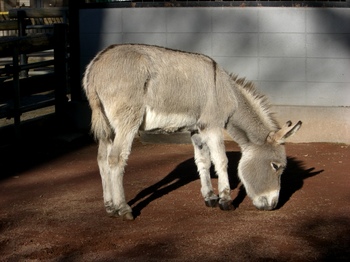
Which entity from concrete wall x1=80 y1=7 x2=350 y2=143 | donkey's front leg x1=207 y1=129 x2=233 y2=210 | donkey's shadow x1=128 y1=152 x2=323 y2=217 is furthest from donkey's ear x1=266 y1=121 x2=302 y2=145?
concrete wall x1=80 y1=7 x2=350 y2=143

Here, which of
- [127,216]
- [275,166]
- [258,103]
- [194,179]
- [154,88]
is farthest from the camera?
[194,179]

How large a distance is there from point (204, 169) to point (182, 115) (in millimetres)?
719

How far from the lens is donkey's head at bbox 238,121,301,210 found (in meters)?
7.64

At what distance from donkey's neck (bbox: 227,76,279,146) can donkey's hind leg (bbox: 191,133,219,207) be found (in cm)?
36

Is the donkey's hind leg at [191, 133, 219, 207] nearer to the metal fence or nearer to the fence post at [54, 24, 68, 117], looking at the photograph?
the metal fence

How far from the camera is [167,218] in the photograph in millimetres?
7406

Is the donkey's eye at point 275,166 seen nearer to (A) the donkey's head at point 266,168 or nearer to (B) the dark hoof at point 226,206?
(A) the donkey's head at point 266,168

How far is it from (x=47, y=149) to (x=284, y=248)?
18.2 ft

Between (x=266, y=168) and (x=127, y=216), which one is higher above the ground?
(x=266, y=168)

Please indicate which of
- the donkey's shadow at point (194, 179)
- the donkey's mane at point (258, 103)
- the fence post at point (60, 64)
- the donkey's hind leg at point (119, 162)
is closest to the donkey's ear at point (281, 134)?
the donkey's mane at point (258, 103)

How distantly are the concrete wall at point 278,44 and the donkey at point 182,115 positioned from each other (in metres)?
3.26

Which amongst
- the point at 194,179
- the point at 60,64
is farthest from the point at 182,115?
the point at 60,64

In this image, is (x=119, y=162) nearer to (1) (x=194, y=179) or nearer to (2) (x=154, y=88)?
(2) (x=154, y=88)

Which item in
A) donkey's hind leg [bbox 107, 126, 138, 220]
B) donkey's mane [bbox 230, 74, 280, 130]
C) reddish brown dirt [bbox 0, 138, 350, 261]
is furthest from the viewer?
donkey's mane [bbox 230, 74, 280, 130]
